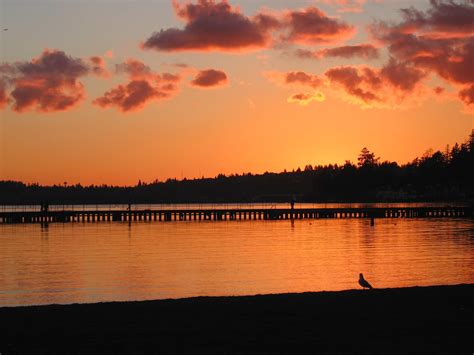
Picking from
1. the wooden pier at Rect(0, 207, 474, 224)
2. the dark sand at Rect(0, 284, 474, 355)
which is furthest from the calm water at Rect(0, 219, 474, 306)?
the wooden pier at Rect(0, 207, 474, 224)

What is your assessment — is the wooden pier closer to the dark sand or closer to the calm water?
the calm water

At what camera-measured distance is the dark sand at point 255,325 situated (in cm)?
1477

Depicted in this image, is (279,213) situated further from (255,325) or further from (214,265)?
(255,325)

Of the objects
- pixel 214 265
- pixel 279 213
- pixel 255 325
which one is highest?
pixel 255 325

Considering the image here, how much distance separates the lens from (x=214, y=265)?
50312mm

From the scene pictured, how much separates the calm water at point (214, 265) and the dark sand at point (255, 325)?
1466 cm

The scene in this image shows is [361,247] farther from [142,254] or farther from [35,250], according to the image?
[35,250]

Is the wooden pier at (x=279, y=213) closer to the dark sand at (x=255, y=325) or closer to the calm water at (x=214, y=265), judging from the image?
the calm water at (x=214, y=265)

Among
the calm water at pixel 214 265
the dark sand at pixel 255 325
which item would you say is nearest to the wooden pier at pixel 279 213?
the calm water at pixel 214 265

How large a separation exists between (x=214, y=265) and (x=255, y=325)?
110ft

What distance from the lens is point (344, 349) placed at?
14.4 meters

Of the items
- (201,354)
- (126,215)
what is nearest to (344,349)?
(201,354)

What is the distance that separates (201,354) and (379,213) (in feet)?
422

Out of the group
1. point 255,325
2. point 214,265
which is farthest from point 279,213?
point 255,325
